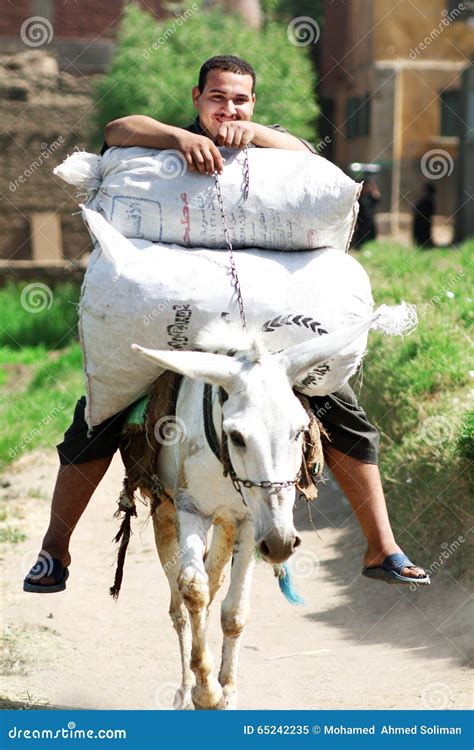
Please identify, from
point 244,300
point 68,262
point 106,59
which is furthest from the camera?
point 106,59

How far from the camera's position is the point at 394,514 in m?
7.48

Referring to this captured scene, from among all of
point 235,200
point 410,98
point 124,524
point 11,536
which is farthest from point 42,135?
point 235,200

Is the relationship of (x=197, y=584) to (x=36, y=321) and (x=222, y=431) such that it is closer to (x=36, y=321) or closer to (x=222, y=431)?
(x=222, y=431)

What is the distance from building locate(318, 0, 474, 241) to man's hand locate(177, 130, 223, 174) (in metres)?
22.1

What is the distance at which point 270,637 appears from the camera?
7086 millimetres

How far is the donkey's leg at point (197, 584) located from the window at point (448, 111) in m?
24.1

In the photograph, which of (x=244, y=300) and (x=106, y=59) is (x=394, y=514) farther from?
(x=106, y=59)

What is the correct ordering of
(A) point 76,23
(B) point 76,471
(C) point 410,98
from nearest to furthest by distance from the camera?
(B) point 76,471
(C) point 410,98
(A) point 76,23

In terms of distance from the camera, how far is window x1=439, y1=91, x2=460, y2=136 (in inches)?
1092

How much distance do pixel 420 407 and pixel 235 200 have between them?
339 cm

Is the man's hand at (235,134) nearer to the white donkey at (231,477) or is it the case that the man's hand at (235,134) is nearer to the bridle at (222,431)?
the bridle at (222,431)

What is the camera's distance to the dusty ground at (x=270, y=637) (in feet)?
19.3

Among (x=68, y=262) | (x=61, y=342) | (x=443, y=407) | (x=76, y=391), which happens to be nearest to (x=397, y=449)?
(x=443, y=407)

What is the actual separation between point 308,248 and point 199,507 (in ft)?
3.67
